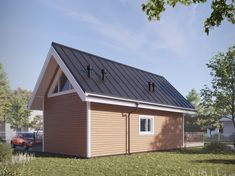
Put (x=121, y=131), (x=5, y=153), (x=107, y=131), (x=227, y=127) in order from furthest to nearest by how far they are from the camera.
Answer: (x=227, y=127)
(x=121, y=131)
(x=107, y=131)
(x=5, y=153)

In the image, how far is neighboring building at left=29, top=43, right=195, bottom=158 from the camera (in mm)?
16547

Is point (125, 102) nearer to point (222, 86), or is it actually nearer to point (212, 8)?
point (212, 8)

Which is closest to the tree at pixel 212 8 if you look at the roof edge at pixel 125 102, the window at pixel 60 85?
the roof edge at pixel 125 102

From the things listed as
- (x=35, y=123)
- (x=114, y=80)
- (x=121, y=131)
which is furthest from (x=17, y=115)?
(x=121, y=131)

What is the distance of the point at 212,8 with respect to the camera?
7477 millimetres

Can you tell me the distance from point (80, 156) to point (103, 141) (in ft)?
5.40

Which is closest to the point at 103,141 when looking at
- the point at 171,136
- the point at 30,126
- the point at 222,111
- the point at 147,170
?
the point at 147,170

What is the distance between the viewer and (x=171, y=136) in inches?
930

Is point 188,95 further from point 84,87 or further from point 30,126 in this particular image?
point 84,87

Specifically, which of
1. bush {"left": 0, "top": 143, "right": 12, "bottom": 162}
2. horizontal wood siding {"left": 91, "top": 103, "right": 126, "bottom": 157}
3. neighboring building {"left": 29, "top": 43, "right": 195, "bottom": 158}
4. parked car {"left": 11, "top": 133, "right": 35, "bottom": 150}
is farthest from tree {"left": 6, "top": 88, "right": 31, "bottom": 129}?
bush {"left": 0, "top": 143, "right": 12, "bottom": 162}

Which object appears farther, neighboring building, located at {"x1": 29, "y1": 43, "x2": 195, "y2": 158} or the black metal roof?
the black metal roof

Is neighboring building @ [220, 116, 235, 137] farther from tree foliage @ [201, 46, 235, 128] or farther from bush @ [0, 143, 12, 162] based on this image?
bush @ [0, 143, 12, 162]

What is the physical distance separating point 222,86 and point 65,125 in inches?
652

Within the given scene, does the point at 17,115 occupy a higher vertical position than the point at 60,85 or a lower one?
lower
